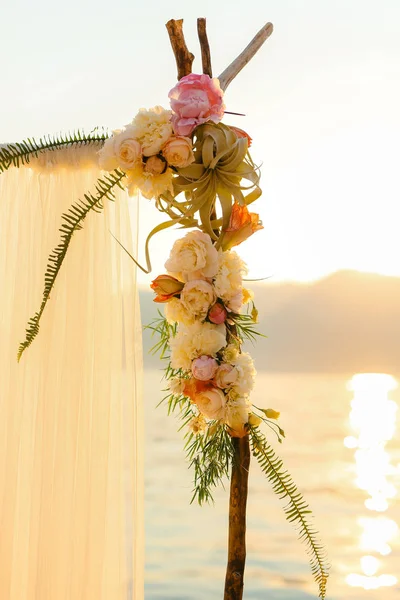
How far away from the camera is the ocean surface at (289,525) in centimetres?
353

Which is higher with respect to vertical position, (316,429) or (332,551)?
(316,429)

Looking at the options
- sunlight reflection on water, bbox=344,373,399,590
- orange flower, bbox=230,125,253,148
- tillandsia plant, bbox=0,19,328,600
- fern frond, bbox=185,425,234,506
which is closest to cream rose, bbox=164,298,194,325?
tillandsia plant, bbox=0,19,328,600

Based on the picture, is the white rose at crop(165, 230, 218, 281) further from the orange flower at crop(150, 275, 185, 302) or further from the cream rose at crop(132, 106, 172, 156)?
the cream rose at crop(132, 106, 172, 156)

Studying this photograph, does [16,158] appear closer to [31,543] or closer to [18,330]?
[18,330]

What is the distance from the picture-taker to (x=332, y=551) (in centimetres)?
391

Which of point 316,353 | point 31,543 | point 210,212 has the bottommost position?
point 31,543

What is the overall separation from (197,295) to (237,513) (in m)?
0.44

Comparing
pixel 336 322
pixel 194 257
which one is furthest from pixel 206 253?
pixel 336 322

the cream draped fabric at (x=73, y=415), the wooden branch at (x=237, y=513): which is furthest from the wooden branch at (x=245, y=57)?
the wooden branch at (x=237, y=513)

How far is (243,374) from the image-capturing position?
1561mm

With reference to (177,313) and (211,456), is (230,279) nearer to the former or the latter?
(177,313)

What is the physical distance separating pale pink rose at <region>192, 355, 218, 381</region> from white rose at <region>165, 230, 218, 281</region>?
0.53ft

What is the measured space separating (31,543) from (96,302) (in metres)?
0.59

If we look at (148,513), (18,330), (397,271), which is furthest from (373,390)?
(18,330)
